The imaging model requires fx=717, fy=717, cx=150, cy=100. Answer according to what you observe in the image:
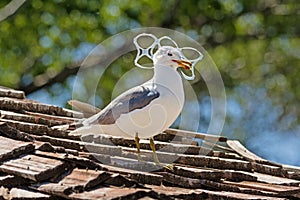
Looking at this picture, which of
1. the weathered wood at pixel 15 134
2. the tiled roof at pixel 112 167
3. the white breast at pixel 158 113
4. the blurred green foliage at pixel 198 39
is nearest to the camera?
the tiled roof at pixel 112 167

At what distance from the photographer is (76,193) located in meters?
2.18

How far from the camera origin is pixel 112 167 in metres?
2.59

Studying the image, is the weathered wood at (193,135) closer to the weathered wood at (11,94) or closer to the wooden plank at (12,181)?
the weathered wood at (11,94)

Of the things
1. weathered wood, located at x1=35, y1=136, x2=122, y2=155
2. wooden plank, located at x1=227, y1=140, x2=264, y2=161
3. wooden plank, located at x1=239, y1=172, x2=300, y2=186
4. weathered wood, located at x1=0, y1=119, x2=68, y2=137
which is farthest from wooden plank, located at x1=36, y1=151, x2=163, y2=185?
wooden plank, located at x1=227, y1=140, x2=264, y2=161

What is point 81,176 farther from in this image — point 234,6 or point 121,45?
point 234,6

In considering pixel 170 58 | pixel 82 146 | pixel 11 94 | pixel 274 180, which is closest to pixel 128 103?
pixel 170 58

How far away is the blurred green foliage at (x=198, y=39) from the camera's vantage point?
9.94 meters

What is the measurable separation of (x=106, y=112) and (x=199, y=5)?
Answer: 7705 mm

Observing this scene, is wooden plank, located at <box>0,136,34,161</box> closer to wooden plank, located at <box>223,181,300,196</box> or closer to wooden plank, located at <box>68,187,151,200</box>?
wooden plank, located at <box>68,187,151,200</box>

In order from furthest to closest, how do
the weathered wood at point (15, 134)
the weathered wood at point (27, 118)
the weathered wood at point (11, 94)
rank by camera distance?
the weathered wood at point (11, 94), the weathered wood at point (27, 118), the weathered wood at point (15, 134)

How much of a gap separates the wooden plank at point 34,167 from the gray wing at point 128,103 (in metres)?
0.29

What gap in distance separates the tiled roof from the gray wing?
6.3 inches

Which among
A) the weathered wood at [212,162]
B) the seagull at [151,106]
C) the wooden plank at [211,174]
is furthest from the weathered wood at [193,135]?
the seagull at [151,106]

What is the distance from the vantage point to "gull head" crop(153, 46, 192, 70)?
8.73 feet
